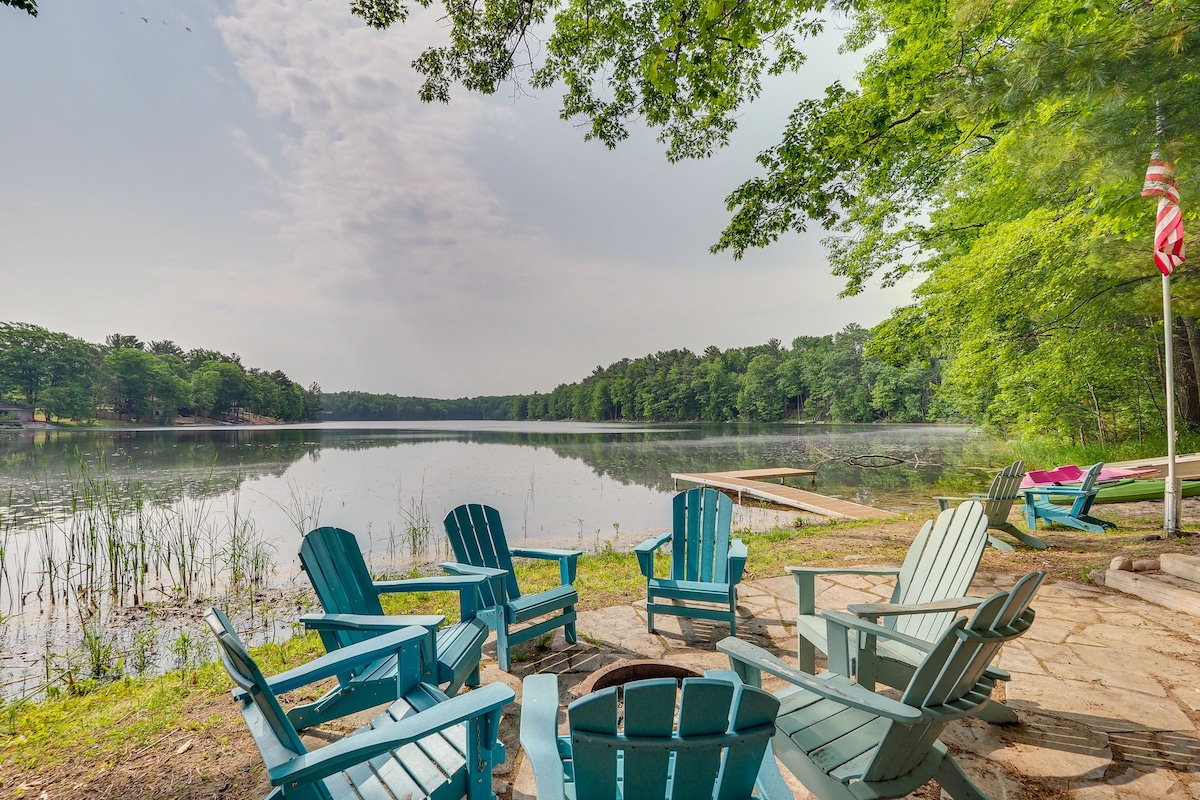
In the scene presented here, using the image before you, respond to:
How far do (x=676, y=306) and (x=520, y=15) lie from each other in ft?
149

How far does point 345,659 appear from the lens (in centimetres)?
156

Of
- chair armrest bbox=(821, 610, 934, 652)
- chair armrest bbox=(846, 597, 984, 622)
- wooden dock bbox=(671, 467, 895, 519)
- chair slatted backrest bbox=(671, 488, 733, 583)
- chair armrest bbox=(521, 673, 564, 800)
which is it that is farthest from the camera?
wooden dock bbox=(671, 467, 895, 519)

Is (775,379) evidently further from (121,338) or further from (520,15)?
(121,338)

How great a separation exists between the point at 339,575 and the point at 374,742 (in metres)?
1.39

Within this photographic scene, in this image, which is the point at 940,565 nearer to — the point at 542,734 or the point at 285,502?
the point at 542,734

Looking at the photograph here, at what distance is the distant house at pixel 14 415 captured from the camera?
30.3m

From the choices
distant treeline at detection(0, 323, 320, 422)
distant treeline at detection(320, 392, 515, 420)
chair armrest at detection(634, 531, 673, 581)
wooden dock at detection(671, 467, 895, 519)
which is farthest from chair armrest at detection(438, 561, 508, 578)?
distant treeline at detection(320, 392, 515, 420)

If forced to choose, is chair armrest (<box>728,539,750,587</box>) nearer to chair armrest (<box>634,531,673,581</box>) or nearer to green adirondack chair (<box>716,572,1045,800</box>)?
chair armrest (<box>634,531,673,581</box>)

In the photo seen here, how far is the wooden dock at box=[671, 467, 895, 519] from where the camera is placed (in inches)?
318

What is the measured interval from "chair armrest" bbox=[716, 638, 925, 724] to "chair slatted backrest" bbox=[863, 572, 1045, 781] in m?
0.07

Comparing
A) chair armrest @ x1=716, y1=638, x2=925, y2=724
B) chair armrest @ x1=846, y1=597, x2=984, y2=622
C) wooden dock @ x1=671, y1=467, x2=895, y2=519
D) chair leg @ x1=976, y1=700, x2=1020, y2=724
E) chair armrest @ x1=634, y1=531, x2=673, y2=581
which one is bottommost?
wooden dock @ x1=671, y1=467, x2=895, y2=519

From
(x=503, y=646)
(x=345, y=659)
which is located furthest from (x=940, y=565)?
(x=345, y=659)

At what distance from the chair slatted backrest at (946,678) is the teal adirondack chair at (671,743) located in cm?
49

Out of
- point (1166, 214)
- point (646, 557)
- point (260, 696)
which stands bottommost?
point (646, 557)
